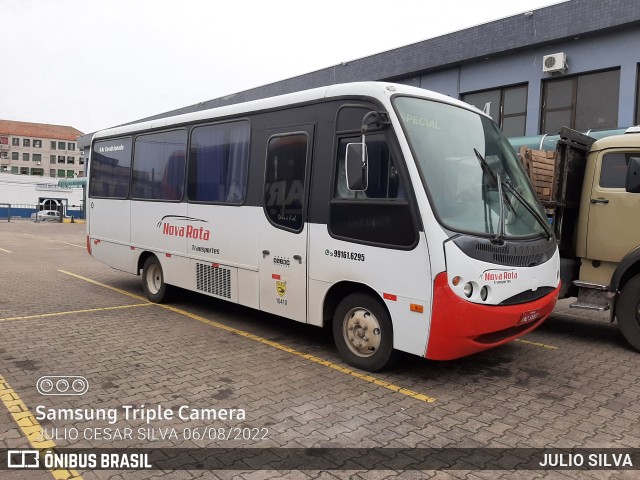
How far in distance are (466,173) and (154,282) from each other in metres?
6.05

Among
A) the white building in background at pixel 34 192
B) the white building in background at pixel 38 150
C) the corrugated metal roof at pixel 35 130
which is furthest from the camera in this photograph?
the corrugated metal roof at pixel 35 130

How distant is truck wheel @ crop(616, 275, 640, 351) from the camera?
6.29 m

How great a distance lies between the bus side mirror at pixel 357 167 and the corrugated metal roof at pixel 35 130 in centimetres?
11793

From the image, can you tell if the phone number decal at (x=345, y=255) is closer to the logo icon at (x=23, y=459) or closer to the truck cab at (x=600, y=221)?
the logo icon at (x=23, y=459)

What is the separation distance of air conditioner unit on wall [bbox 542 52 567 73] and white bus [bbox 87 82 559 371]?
1013 centimetres

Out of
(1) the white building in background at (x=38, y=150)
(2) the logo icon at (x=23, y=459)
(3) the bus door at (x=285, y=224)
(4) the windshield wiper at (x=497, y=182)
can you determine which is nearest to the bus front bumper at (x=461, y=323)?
(4) the windshield wiper at (x=497, y=182)

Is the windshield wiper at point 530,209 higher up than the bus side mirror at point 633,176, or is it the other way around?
Answer: the bus side mirror at point 633,176

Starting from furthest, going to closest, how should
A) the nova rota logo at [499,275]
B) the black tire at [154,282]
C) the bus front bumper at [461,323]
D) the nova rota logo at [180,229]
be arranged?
the black tire at [154,282]
the nova rota logo at [180,229]
the nova rota logo at [499,275]
the bus front bumper at [461,323]

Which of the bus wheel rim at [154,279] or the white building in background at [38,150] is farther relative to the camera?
the white building in background at [38,150]

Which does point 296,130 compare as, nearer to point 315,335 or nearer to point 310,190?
point 310,190

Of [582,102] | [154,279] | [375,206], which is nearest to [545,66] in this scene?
[582,102]

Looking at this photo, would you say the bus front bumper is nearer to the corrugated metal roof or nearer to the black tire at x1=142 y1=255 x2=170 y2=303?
the black tire at x1=142 y1=255 x2=170 y2=303

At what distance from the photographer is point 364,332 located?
530cm

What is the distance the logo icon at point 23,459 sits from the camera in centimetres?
342
